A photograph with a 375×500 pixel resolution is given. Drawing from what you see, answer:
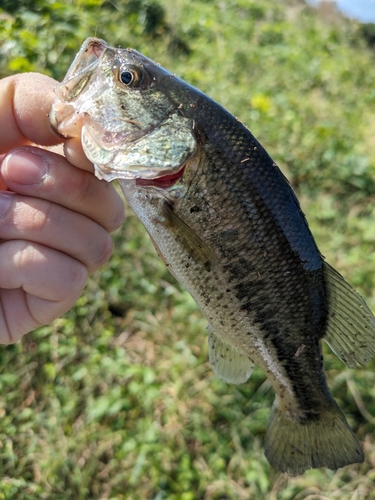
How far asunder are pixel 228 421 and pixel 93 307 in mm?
1297

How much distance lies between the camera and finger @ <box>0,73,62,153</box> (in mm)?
1312

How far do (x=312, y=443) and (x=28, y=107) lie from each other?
162 centimetres

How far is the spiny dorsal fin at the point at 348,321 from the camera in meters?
1.37

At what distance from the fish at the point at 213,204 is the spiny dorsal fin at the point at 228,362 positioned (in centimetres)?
10

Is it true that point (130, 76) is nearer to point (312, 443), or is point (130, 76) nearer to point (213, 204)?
point (213, 204)

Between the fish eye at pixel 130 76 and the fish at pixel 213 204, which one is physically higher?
the fish eye at pixel 130 76

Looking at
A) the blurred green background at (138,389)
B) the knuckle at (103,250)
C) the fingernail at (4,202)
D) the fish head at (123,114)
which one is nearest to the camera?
the fish head at (123,114)

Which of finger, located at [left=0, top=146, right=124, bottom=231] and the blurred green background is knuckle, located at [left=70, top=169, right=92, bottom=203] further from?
the blurred green background

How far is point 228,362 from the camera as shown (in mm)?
1565

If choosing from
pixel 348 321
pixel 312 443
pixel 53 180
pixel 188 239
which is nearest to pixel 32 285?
pixel 53 180

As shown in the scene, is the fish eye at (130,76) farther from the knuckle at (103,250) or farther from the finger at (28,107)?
the knuckle at (103,250)

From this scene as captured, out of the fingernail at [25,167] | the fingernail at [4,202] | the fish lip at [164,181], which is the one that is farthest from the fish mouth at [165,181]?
the fingernail at [4,202]

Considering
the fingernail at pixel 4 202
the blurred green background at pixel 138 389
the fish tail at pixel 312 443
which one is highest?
the fingernail at pixel 4 202

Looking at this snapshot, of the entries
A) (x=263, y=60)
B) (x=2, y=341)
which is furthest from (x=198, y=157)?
(x=263, y=60)
